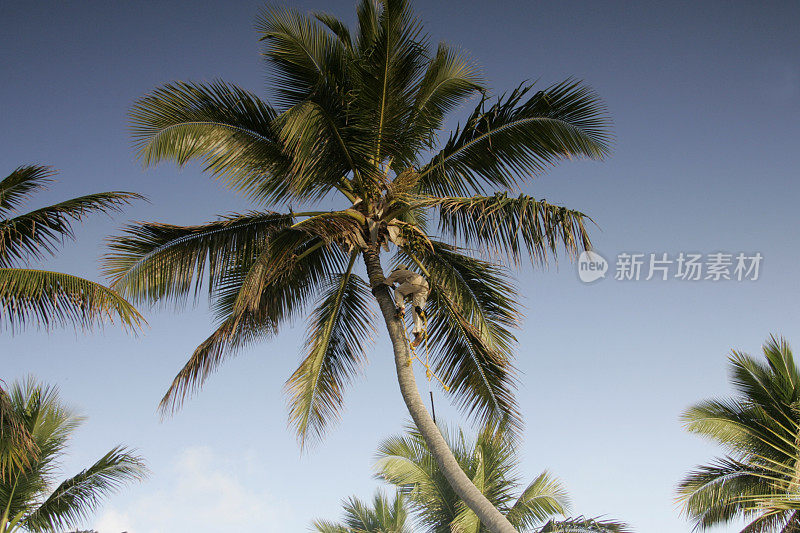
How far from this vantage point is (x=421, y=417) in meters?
7.27

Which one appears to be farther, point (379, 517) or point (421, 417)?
point (379, 517)

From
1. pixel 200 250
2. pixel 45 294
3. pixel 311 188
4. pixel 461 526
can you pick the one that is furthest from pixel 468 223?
pixel 461 526

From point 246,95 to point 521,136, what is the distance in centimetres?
344

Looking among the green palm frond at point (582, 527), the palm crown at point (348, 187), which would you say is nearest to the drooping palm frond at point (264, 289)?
the palm crown at point (348, 187)

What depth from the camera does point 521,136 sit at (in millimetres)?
8320

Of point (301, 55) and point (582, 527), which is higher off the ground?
point (301, 55)

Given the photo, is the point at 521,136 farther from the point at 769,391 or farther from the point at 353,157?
the point at 769,391

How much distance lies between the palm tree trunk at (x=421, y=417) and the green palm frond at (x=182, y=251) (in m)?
1.33

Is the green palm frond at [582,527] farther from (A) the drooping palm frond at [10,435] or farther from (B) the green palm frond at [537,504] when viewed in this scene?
(A) the drooping palm frond at [10,435]

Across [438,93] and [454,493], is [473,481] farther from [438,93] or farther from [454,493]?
[438,93]

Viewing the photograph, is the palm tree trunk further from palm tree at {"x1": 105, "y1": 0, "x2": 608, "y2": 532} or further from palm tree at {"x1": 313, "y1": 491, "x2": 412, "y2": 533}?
palm tree at {"x1": 313, "y1": 491, "x2": 412, "y2": 533}

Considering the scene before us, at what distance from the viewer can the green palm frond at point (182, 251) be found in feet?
25.4

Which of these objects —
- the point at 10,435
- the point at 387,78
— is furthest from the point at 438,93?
the point at 10,435

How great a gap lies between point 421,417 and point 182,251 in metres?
3.43
